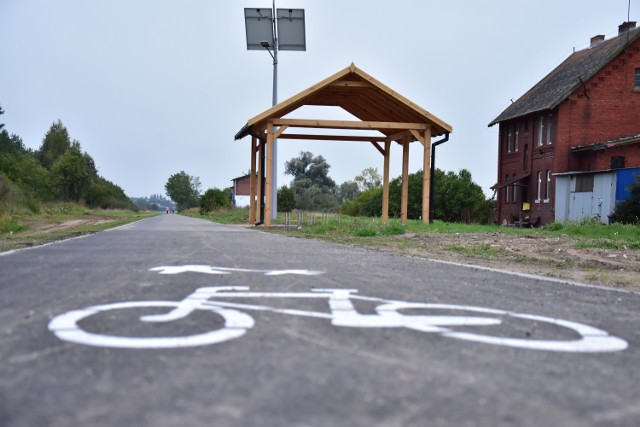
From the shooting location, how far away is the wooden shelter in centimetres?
2427

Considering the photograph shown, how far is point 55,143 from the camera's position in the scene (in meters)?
119

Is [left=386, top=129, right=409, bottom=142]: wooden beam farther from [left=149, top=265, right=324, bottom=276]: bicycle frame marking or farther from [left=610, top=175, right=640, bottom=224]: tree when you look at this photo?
[left=149, top=265, right=324, bottom=276]: bicycle frame marking

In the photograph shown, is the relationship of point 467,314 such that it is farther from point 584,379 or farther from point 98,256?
point 98,256

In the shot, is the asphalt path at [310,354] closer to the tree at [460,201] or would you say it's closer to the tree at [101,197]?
the tree at [460,201]

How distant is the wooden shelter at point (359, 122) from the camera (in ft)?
79.6

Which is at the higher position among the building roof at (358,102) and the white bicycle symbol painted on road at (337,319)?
the building roof at (358,102)

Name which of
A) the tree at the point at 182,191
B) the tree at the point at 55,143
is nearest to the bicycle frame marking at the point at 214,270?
the tree at the point at 55,143

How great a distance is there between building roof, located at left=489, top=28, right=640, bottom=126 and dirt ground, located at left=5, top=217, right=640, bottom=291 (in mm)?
24549

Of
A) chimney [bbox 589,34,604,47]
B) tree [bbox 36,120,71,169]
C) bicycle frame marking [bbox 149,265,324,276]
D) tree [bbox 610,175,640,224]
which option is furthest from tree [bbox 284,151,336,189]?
bicycle frame marking [bbox 149,265,324,276]

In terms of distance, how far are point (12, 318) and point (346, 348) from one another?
228cm

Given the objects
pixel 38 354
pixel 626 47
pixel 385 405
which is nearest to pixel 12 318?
pixel 38 354

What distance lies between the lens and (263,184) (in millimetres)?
27500

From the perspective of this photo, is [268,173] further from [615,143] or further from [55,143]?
[55,143]

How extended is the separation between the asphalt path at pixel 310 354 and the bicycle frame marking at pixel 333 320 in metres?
0.02
